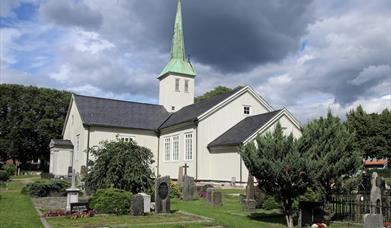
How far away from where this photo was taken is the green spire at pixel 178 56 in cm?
4456

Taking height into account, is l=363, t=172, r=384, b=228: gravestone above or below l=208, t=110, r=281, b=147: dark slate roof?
below

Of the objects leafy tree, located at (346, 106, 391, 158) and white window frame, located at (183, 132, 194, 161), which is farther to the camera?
leafy tree, located at (346, 106, 391, 158)

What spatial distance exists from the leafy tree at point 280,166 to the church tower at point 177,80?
32.0 metres

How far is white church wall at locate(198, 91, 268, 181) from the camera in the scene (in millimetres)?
31234

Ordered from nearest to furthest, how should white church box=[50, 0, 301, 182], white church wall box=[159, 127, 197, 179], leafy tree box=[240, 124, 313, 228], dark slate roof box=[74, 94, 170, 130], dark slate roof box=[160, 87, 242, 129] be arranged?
1. leafy tree box=[240, 124, 313, 228]
2. white church box=[50, 0, 301, 182]
3. white church wall box=[159, 127, 197, 179]
4. dark slate roof box=[160, 87, 242, 129]
5. dark slate roof box=[74, 94, 170, 130]

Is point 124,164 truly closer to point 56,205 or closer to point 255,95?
point 56,205

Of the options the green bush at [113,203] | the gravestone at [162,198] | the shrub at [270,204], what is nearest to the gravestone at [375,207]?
the shrub at [270,204]

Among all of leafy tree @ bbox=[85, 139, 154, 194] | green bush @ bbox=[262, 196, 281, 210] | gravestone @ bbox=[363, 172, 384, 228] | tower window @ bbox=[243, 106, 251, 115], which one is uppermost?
tower window @ bbox=[243, 106, 251, 115]

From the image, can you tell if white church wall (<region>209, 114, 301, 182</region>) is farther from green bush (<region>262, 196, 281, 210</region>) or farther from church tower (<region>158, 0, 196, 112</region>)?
church tower (<region>158, 0, 196, 112</region>)

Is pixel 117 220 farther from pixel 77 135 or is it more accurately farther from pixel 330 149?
pixel 77 135

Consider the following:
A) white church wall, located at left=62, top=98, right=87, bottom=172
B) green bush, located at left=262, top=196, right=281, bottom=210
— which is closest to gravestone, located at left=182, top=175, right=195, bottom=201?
green bush, located at left=262, top=196, right=281, bottom=210

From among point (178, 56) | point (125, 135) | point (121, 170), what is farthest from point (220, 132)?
point (121, 170)

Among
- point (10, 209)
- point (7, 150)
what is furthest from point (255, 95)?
point (7, 150)

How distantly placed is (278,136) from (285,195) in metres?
1.92
